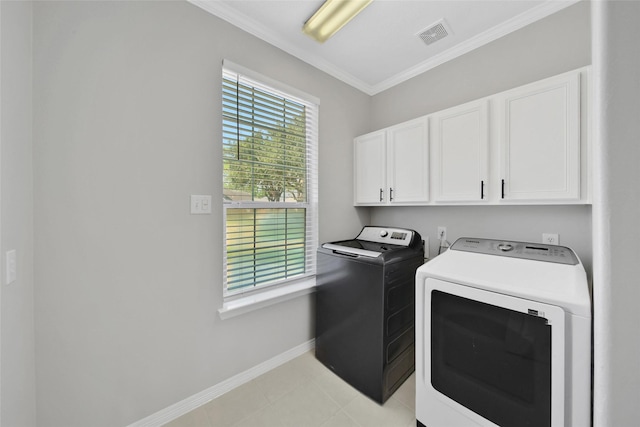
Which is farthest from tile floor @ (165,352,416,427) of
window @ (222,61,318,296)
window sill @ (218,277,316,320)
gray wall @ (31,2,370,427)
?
window @ (222,61,318,296)

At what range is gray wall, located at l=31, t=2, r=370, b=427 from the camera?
1.20 m

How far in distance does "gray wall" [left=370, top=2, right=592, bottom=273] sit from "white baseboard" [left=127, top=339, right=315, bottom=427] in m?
1.62

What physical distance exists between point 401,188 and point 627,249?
6.91 ft

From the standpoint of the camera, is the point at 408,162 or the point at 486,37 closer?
the point at 486,37

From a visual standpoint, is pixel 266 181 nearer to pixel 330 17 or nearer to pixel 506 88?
pixel 330 17

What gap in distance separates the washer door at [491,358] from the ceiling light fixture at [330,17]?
180 centimetres

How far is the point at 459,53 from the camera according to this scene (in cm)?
210

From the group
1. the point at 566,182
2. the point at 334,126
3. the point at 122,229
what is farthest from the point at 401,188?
the point at 122,229

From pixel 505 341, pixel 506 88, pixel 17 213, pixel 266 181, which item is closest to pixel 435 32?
pixel 506 88

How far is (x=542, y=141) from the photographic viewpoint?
1.52 meters

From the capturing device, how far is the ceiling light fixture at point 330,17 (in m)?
1.60

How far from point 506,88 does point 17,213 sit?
9.92 feet

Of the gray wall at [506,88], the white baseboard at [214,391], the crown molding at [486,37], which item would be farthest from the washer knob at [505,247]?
the white baseboard at [214,391]

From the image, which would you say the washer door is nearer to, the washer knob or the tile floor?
the tile floor
